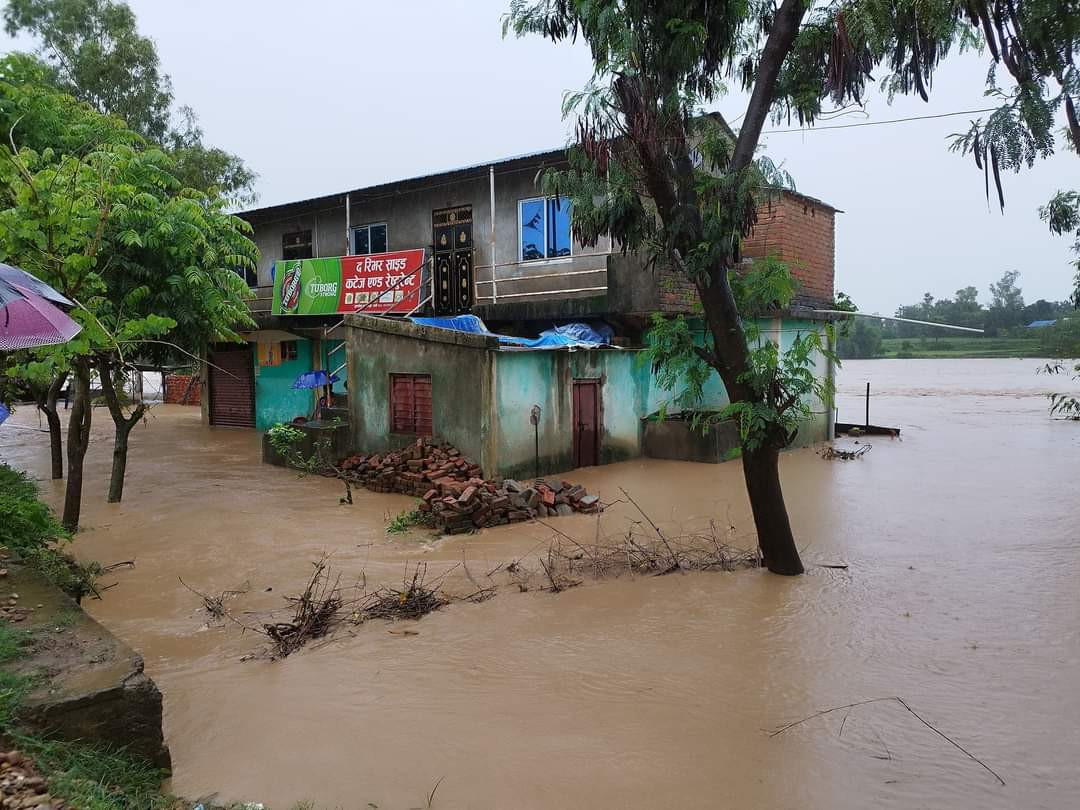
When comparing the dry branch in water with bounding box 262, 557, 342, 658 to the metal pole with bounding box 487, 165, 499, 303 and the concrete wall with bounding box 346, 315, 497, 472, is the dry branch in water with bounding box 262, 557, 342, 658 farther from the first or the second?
the metal pole with bounding box 487, 165, 499, 303

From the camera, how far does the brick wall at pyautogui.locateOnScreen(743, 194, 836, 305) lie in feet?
53.7

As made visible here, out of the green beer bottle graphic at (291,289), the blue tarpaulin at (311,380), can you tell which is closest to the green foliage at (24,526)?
the blue tarpaulin at (311,380)

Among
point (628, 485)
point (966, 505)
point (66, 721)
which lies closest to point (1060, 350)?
point (966, 505)

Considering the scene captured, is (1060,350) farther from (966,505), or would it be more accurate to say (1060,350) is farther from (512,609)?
(512,609)

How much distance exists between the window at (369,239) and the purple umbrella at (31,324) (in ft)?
47.7

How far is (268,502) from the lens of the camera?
11883 millimetres

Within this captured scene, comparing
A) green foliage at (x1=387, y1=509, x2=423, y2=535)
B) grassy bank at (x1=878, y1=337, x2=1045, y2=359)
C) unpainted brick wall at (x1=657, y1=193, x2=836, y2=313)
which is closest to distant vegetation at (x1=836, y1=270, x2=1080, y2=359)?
grassy bank at (x1=878, y1=337, x2=1045, y2=359)

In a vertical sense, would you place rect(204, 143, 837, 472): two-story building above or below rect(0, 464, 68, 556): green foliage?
above

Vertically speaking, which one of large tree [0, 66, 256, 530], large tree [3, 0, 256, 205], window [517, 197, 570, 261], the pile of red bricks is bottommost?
the pile of red bricks

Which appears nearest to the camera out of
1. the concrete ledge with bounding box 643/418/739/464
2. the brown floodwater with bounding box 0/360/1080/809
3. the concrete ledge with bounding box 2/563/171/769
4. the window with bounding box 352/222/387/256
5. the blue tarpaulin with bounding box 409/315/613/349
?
the concrete ledge with bounding box 2/563/171/769

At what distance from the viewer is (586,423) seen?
13.9 m

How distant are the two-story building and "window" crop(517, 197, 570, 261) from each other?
0.10 feet

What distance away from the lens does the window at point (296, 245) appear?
20781 mm

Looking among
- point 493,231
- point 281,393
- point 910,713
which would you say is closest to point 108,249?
point 493,231
